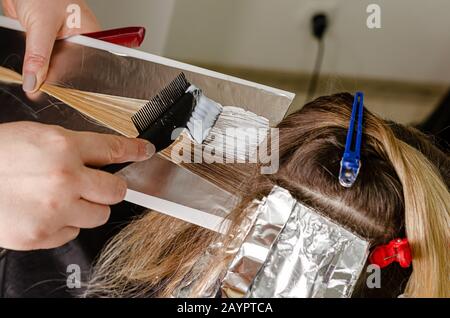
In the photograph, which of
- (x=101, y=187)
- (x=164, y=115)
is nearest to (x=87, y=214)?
(x=101, y=187)

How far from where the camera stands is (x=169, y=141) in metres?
0.71

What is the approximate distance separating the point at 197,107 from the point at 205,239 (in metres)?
0.20

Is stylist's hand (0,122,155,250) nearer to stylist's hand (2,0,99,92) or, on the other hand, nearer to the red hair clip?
stylist's hand (2,0,99,92)

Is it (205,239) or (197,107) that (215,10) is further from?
(205,239)

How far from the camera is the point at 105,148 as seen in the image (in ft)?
2.10

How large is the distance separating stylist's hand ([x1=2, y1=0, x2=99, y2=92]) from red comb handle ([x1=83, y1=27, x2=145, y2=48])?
0.05 metres

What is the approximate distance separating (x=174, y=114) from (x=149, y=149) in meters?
0.07

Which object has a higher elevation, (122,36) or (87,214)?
(122,36)

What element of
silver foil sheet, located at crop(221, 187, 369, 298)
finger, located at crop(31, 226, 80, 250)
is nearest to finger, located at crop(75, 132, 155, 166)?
finger, located at crop(31, 226, 80, 250)

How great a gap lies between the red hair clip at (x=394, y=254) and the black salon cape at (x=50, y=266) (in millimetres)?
400

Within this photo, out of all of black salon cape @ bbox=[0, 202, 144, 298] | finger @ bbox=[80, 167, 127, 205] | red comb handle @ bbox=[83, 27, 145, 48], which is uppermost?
red comb handle @ bbox=[83, 27, 145, 48]

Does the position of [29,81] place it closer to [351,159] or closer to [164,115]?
[164,115]

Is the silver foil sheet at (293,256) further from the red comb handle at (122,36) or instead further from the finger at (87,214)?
the red comb handle at (122,36)

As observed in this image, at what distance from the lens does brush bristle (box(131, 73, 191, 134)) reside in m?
0.73
